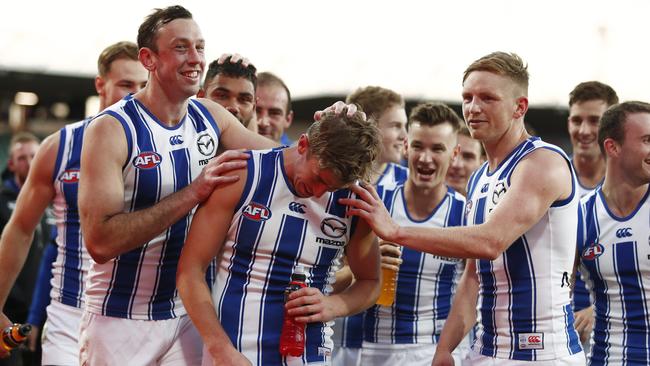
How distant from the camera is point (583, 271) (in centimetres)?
523

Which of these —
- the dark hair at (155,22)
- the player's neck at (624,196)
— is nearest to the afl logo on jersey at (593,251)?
the player's neck at (624,196)

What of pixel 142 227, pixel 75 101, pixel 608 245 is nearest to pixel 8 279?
pixel 142 227

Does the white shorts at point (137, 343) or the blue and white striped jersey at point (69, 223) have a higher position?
the blue and white striped jersey at point (69, 223)

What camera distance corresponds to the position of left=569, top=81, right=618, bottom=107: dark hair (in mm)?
6793

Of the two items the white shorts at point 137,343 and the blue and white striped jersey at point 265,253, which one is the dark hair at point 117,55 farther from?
the blue and white striped jersey at point 265,253

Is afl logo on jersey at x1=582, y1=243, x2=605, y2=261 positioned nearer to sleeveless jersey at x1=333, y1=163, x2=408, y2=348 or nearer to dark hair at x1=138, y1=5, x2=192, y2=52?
sleeveless jersey at x1=333, y1=163, x2=408, y2=348

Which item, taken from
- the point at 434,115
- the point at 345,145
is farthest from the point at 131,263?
the point at 434,115

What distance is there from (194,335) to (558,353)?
1859mm

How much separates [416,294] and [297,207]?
2126 millimetres

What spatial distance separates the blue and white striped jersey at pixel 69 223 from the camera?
527 cm

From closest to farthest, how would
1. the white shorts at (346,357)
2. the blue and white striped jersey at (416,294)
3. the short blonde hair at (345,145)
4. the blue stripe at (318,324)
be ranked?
the short blonde hair at (345,145), the blue stripe at (318,324), the blue and white striped jersey at (416,294), the white shorts at (346,357)

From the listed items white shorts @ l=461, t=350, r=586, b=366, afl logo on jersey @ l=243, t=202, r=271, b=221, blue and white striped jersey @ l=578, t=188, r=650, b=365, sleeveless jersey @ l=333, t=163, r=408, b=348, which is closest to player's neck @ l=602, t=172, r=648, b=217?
blue and white striped jersey @ l=578, t=188, r=650, b=365

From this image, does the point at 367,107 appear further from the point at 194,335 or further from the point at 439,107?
the point at 194,335

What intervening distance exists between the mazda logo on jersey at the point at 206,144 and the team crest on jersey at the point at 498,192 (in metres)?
1.48
